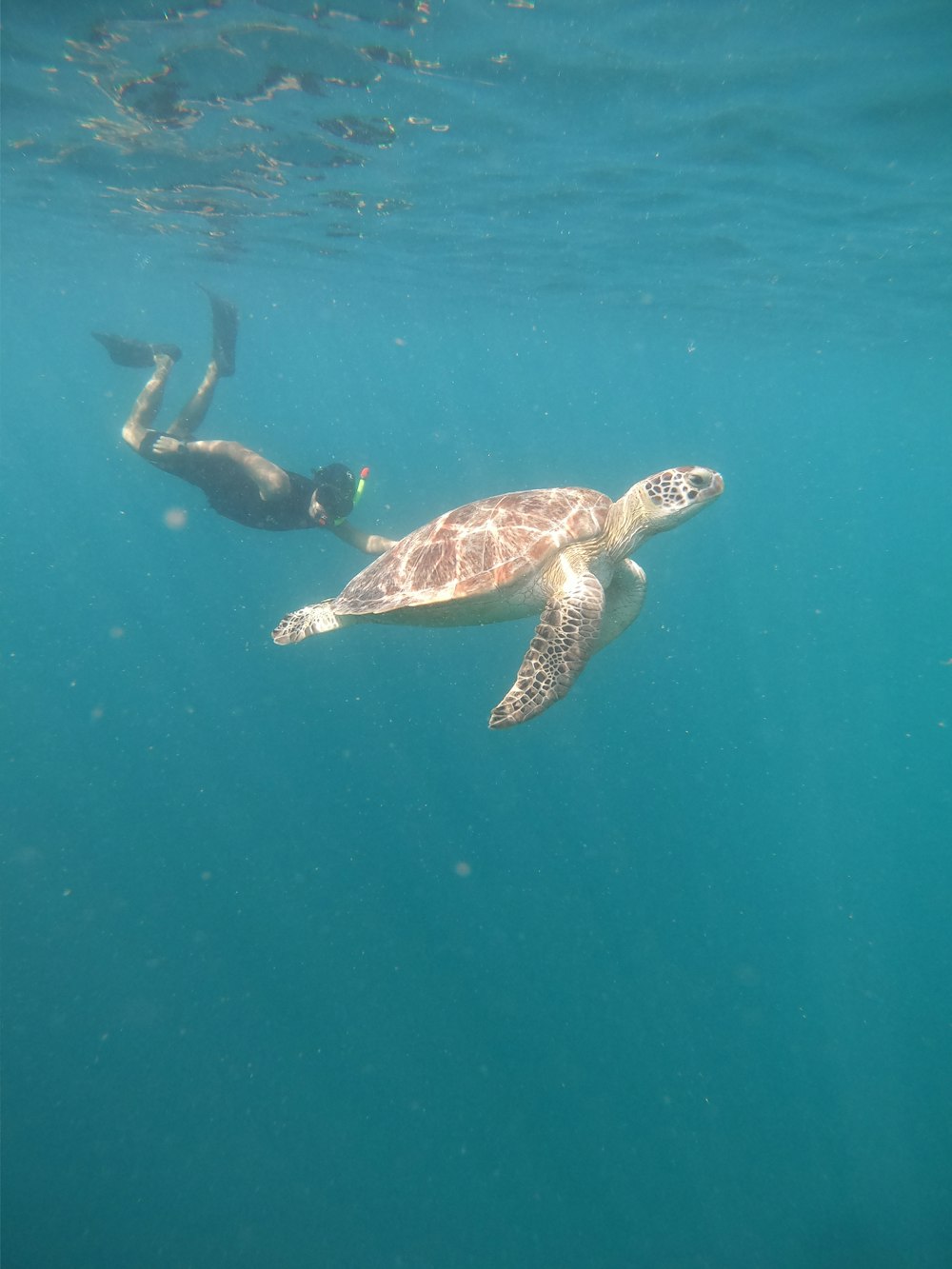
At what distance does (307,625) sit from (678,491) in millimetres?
4651

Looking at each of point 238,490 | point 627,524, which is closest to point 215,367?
point 238,490

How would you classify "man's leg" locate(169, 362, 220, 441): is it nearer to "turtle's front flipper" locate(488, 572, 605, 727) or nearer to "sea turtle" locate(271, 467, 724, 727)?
"sea turtle" locate(271, 467, 724, 727)

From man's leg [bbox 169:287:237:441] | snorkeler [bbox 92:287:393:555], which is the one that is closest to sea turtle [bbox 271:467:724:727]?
snorkeler [bbox 92:287:393:555]

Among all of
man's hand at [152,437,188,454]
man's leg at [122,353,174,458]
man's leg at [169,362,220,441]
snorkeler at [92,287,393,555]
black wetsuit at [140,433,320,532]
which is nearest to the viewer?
snorkeler at [92,287,393,555]

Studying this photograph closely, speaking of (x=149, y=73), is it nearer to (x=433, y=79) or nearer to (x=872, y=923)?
(x=433, y=79)

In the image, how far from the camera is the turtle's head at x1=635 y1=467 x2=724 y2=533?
245 inches

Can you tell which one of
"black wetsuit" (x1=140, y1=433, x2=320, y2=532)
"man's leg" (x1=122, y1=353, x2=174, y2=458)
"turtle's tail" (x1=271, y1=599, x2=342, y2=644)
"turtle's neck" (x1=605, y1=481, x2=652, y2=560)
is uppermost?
"man's leg" (x1=122, y1=353, x2=174, y2=458)

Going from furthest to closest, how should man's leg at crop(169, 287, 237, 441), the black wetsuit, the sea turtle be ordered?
man's leg at crop(169, 287, 237, 441) → the black wetsuit → the sea turtle

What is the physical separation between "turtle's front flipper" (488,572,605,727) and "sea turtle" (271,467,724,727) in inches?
0.4

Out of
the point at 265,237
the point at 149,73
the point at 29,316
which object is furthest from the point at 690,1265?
the point at 29,316

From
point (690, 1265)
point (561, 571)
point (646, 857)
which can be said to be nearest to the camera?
point (561, 571)

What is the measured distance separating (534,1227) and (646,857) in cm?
706

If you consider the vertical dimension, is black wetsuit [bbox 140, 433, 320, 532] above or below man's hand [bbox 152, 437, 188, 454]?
below

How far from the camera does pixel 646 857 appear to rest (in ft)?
47.6
